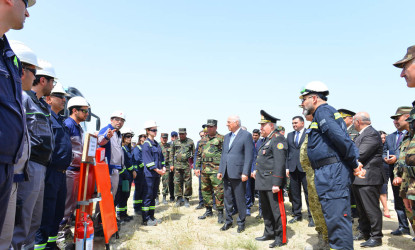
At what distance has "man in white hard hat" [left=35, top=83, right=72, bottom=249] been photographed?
3416mm

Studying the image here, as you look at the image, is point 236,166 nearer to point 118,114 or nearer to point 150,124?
point 150,124

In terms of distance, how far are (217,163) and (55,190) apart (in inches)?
169

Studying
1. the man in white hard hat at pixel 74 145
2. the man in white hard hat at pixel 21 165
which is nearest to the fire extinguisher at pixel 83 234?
the man in white hard hat at pixel 74 145

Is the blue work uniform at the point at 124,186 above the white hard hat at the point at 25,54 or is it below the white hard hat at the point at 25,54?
below

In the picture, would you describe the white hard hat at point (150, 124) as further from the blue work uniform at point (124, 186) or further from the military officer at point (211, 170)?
the military officer at point (211, 170)

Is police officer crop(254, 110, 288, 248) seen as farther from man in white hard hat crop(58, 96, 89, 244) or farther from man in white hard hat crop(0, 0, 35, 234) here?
man in white hard hat crop(0, 0, 35, 234)

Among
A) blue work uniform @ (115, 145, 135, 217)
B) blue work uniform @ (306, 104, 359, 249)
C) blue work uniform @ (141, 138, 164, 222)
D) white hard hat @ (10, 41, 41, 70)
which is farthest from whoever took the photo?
blue work uniform @ (115, 145, 135, 217)

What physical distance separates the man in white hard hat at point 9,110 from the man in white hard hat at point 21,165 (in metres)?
0.16

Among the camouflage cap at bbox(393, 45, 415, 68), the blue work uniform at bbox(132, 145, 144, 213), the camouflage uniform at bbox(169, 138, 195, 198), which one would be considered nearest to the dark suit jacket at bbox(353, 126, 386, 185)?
the camouflage cap at bbox(393, 45, 415, 68)

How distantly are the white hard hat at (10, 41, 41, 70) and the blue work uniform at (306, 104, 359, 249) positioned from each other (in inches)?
138

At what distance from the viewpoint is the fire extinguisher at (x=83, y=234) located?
343 centimetres

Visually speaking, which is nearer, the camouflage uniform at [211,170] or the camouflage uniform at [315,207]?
the camouflage uniform at [315,207]

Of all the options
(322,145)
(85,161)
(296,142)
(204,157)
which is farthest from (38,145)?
(296,142)

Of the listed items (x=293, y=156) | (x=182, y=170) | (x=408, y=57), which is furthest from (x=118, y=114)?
(x=408, y=57)
